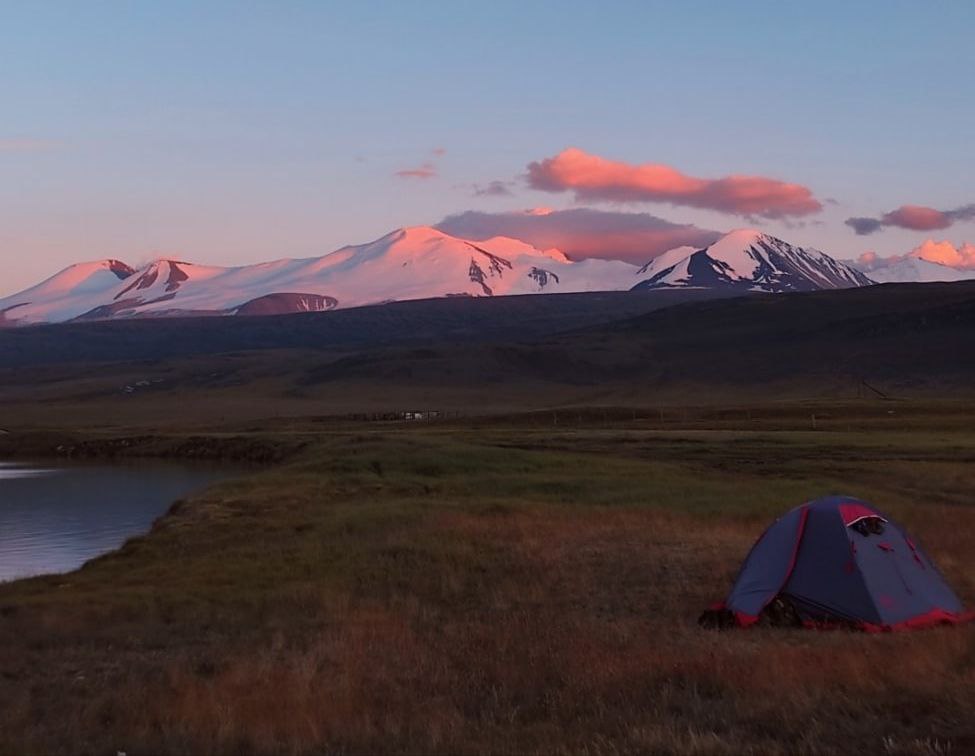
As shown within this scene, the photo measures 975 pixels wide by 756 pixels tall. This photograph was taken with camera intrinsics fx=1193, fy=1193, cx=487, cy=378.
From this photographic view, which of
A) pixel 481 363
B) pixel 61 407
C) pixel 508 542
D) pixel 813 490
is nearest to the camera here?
pixel 508 542

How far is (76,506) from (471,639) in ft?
99.8

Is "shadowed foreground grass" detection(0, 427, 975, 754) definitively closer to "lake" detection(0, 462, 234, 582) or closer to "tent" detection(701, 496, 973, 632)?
"tent" detection(701, 496, 973, 632)

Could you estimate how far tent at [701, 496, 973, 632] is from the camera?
52.4 feet

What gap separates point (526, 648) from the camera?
14.1 meters

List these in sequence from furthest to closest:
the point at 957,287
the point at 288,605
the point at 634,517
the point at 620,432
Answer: the point at 957,287
the point at 620,432
the point at 634,517
the point at 288,605

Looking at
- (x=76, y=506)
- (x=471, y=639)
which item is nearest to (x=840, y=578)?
(x=471, y=639)

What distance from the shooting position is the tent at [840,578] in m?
16.0

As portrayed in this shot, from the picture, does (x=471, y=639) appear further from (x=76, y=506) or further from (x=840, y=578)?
(x=76, y=506)

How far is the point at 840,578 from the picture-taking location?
1631cm

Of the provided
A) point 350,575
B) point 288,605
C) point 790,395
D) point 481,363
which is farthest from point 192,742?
point 481,363

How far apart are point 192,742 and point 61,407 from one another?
122378 millimetres

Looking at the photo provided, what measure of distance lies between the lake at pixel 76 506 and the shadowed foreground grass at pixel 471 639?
2.79 metres

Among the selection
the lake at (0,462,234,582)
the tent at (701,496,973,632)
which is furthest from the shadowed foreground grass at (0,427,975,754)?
the lake at (0,462,234,582)

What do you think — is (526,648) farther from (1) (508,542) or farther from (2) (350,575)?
(1) (508,542)
